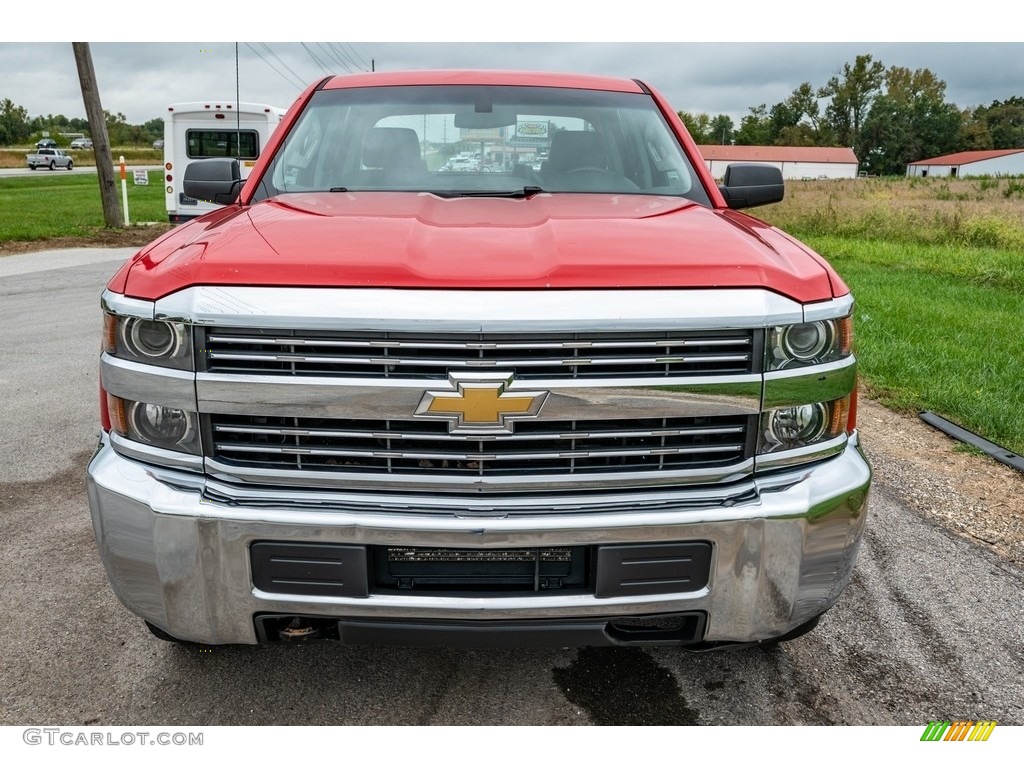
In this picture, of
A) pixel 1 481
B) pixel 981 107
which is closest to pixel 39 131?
pixel 1 481

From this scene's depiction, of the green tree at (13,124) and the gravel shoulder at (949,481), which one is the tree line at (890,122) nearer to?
the green tree at (13,124)

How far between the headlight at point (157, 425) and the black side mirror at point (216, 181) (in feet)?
5.46

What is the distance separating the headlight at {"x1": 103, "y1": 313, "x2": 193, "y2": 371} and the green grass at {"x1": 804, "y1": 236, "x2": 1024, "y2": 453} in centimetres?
473

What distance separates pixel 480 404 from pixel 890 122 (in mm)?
131392

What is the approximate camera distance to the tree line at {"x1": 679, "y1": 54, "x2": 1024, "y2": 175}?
118438 millimetres

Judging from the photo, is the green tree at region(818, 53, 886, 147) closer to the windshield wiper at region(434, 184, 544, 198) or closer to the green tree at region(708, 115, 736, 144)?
the green tree at region(708, 115, 736, 144)

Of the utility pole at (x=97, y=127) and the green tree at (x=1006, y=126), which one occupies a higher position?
the green tree at (x=1006, y=126)

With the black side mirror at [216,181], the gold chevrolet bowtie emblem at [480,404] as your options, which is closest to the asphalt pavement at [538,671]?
the gold chevrolet bowtie emblem at [480,404]

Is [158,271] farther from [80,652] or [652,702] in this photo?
[652,702]

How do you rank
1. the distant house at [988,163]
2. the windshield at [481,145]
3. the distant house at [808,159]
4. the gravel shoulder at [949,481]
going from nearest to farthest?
the windshield at [481,145] < the gravel shoulder at [949,481] < the distant house at [988,163] < the distant house at [808,159]

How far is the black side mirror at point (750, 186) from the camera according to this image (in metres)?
3.64

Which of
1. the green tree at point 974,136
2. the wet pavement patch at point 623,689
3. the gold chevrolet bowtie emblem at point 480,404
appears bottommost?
the wet pavement patch at point 623,689
